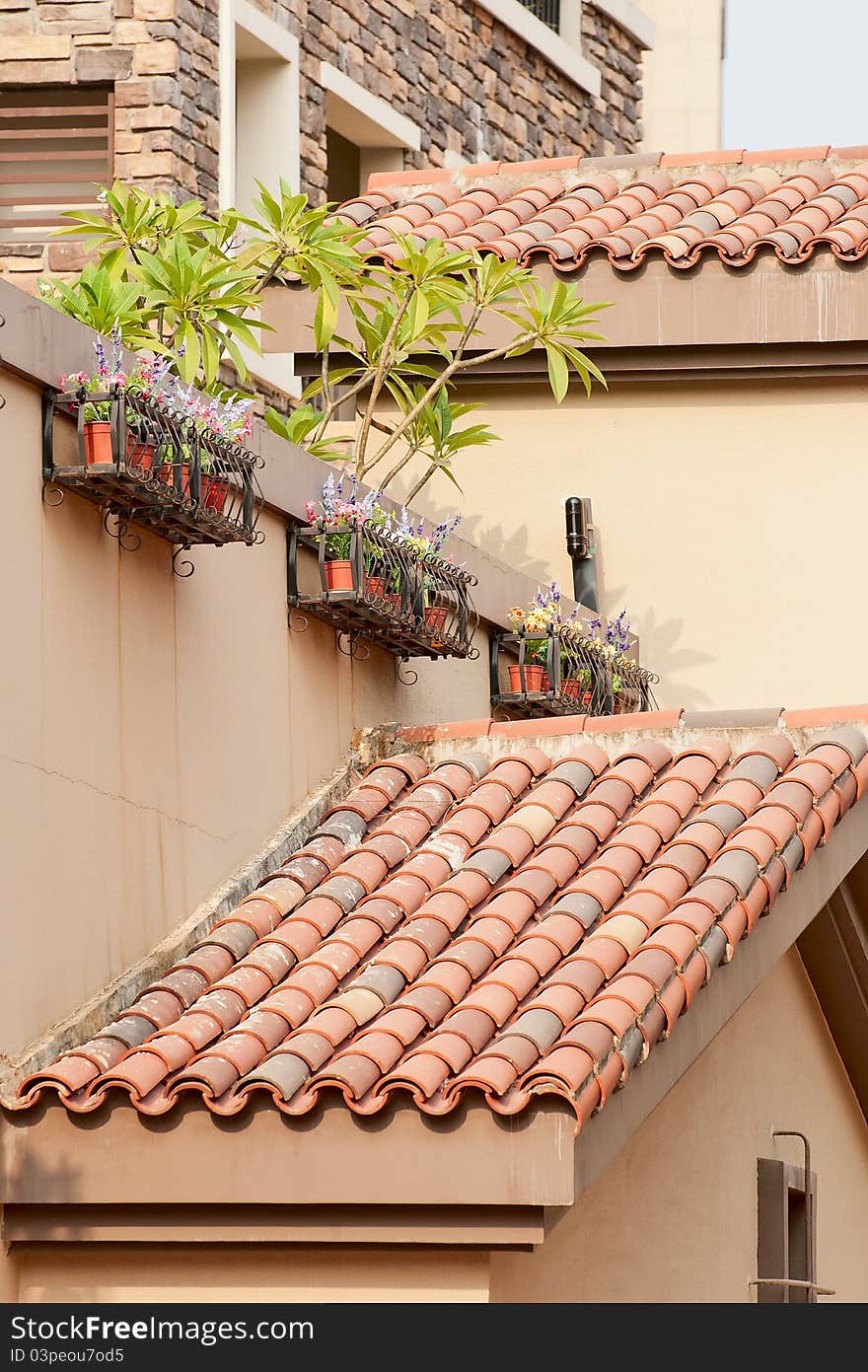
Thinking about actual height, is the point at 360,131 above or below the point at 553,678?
above

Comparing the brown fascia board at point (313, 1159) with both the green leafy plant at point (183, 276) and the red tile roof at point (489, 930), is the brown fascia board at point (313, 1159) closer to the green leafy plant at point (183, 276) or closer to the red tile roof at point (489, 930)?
the red tile roof at point (489, 930)

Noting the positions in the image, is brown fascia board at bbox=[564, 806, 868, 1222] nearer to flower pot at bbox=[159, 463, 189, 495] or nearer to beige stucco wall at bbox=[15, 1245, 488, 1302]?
beige stucco wall at bbox=[15, 1245, 488, 1302]

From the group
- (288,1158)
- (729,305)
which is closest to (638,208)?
(729,305)

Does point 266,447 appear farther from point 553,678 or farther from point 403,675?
point 553,678

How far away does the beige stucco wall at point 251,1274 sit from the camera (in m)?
6.64

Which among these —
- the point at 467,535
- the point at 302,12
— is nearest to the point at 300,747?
the point at 467,535

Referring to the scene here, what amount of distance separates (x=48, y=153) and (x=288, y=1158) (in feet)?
33.4

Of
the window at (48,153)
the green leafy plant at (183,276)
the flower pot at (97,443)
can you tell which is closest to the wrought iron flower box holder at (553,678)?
the green leafy plant at (183,276)

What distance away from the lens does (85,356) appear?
7.39 m

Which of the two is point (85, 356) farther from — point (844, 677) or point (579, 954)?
point (844, 677)

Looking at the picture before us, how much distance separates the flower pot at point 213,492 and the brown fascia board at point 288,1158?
213 cm

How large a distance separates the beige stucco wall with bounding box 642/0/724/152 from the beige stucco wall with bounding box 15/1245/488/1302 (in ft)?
59.5

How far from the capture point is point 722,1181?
8.49 m

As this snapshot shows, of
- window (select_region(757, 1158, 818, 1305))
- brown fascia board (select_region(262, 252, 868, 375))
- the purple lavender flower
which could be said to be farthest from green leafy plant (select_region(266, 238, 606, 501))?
window (select_region(757, 1158, 818, 1305))
